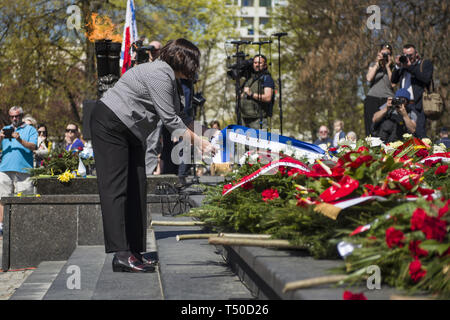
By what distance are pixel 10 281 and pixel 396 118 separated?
515 centimetres

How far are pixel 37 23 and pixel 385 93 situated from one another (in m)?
17.5

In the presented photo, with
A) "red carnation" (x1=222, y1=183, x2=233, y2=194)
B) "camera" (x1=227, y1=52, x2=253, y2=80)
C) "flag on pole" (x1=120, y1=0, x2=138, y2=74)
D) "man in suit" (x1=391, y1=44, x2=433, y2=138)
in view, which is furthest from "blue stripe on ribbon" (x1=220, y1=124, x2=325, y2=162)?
"flag on pole" (x1=120, y1=0, x2=138, y2=74)

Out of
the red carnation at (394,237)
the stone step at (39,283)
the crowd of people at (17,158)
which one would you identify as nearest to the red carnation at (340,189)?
the red carnation at (394,237)

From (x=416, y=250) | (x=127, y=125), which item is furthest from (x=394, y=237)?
(x=127, y=125)

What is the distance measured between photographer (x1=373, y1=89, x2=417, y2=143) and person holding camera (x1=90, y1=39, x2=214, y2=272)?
439 cm

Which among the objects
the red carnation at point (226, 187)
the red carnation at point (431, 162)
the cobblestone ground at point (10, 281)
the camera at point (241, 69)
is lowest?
the cobblestone ground at point (10, 281)

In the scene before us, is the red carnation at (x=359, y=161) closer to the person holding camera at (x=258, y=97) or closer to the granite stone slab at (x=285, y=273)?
the granite stone slab at (x=285, y=273)

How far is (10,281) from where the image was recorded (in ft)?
23.7

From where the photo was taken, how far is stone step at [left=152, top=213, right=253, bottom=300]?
364cm

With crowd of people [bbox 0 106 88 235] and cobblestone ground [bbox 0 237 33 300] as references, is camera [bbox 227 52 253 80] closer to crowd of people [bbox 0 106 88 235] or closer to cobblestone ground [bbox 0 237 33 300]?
crowd of people [bbox 0 106 88 235]

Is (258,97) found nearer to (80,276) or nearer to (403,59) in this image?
(403,59)

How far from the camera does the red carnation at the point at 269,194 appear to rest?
414 centimetres

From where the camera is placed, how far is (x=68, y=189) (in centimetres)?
855
